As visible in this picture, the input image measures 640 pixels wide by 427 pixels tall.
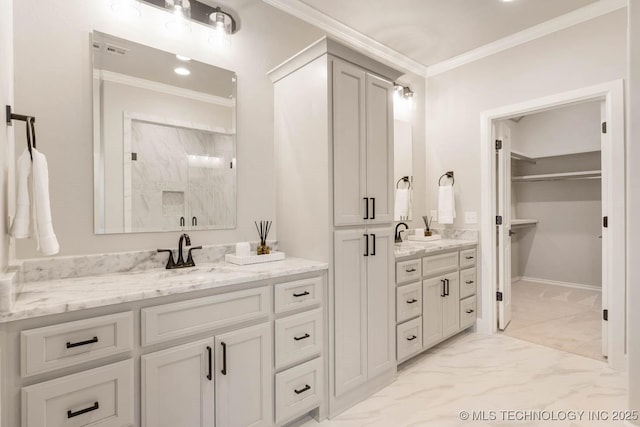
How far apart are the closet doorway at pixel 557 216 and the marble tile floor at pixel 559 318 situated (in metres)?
0.01

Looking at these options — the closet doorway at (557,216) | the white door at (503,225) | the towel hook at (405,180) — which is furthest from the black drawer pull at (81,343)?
the closet doorway at (557,216)

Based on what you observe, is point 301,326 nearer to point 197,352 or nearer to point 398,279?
point 197,352

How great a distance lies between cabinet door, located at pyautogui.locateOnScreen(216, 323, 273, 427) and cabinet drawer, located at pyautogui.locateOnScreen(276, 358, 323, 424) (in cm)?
6

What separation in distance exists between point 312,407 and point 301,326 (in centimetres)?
50

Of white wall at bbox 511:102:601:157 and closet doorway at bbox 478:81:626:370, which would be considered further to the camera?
white wall at bbox 511:102:601:157

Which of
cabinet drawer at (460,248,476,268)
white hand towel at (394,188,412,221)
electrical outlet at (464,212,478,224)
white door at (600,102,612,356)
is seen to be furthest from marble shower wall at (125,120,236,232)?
white door at (600,102,612,356)

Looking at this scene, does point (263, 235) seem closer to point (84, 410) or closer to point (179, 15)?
point (84, 410)

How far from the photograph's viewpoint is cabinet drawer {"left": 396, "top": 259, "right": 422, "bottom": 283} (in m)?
2.48

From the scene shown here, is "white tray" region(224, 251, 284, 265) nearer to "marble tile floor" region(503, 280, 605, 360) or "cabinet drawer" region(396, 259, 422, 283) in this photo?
"cabinet drawer" region(396, 259, 422, 283)

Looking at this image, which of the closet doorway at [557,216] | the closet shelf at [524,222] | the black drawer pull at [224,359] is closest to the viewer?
the black drawer pull at [224,359]

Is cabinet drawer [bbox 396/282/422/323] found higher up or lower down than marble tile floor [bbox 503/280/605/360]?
higher up

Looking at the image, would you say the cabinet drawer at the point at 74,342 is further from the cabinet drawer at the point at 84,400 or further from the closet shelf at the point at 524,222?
the closet shelf at the point at 524,222

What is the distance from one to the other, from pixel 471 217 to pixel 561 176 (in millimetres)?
2443

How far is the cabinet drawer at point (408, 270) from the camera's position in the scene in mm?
2482
